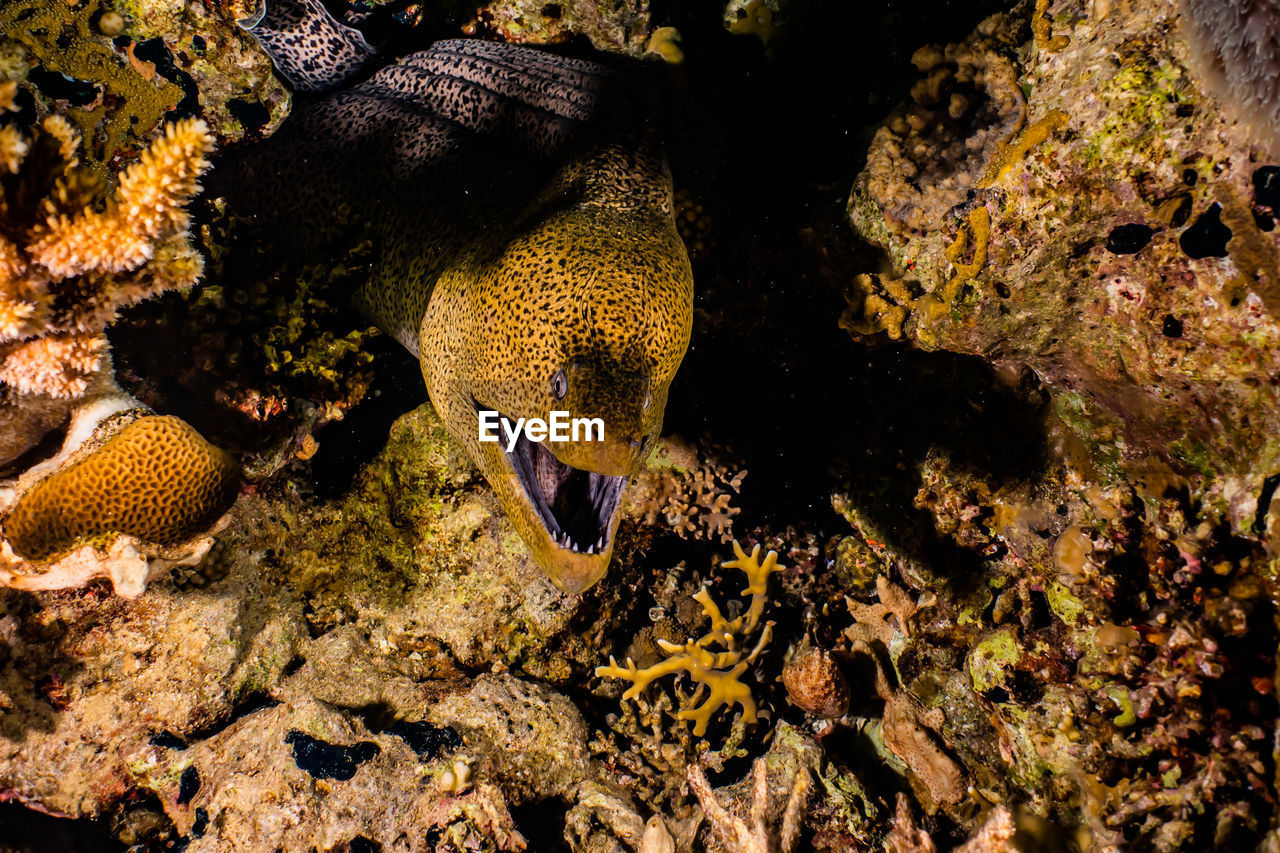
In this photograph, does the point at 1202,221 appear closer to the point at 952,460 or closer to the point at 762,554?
the point at 952,460

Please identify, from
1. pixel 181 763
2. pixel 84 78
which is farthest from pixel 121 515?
pixel 84 78

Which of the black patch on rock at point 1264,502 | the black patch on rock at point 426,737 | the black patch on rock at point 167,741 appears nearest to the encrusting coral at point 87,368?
the black patch on rock at point 167,741

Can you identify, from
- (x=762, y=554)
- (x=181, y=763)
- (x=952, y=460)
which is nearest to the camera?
(x=181, y=763)

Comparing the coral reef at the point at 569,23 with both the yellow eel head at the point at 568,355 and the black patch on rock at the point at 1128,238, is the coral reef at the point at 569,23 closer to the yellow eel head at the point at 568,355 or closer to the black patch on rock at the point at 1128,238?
the yellow eel head at the point at 568,355

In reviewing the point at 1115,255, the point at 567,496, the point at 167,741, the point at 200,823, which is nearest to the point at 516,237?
the point at 567,496

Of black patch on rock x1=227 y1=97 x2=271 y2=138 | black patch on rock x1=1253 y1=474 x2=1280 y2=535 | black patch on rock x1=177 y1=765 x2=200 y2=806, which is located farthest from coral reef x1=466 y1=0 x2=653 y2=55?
black patch on rock x1=177 y1=765 x2=200 y2=806

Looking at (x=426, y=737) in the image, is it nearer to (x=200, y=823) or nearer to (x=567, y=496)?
(x=200, y=823)
